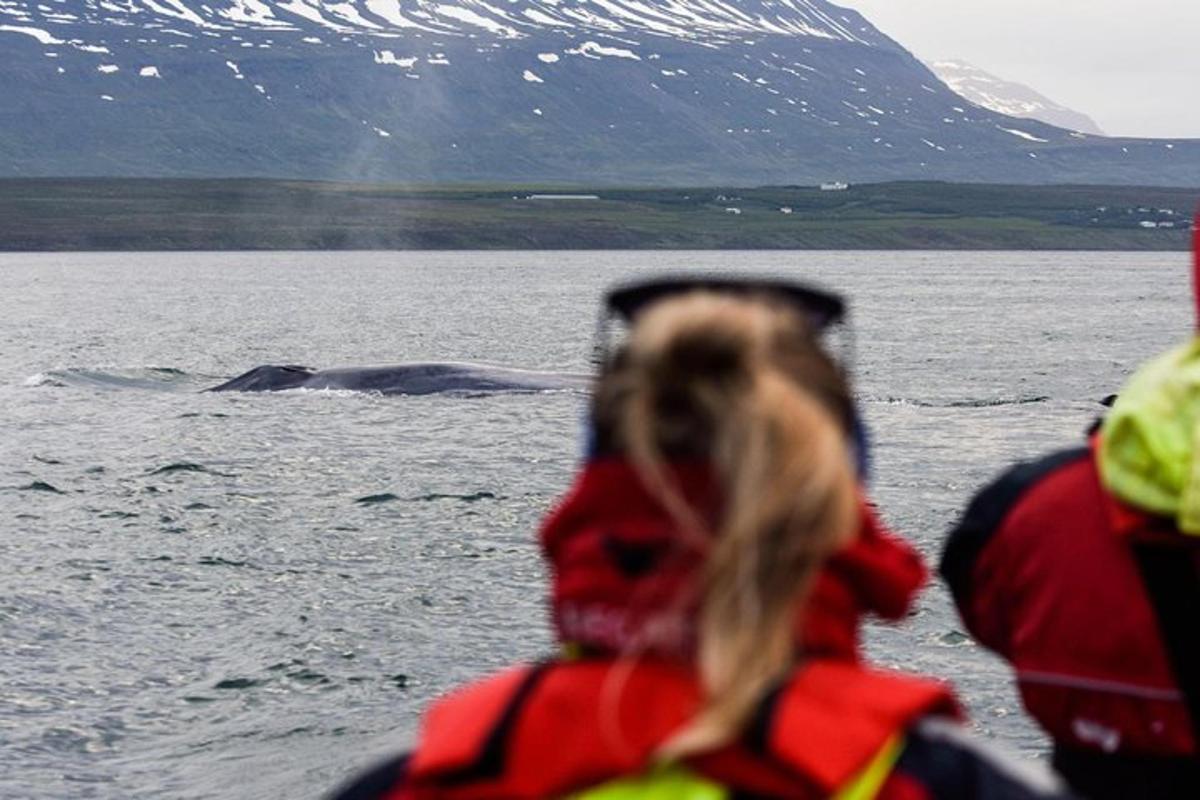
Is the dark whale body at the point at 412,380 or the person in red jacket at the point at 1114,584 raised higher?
the person in red jacket at the point at 1114,584

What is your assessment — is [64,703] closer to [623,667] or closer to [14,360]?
[623,667]

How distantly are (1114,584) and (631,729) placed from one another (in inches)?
85.6

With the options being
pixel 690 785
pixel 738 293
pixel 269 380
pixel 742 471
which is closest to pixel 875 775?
pixel 690 785

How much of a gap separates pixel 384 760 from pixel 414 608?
730 inches

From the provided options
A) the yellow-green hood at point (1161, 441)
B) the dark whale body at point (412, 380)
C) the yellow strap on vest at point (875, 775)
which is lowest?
the dark whale body at point (412, 380)

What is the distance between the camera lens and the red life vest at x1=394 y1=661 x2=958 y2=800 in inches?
117

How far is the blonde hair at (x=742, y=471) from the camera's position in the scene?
9.72ft

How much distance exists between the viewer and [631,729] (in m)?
3.01

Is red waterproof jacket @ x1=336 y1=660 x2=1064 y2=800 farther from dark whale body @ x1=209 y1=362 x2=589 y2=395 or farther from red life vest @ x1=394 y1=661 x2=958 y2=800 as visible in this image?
dark whale body @ x1=209 y1=362 x2=589 y2=395

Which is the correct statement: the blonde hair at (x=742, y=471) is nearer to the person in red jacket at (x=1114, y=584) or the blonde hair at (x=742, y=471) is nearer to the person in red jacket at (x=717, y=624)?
the person in red jacket at (x=717, y=624)

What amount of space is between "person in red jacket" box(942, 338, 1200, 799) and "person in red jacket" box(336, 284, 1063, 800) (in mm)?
1610

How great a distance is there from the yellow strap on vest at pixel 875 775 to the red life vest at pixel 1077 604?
1867 millimetres

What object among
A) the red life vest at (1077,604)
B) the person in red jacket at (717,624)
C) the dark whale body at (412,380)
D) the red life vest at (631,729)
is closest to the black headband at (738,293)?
the person in red jacket at (717,624)

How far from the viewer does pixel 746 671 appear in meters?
2.97
